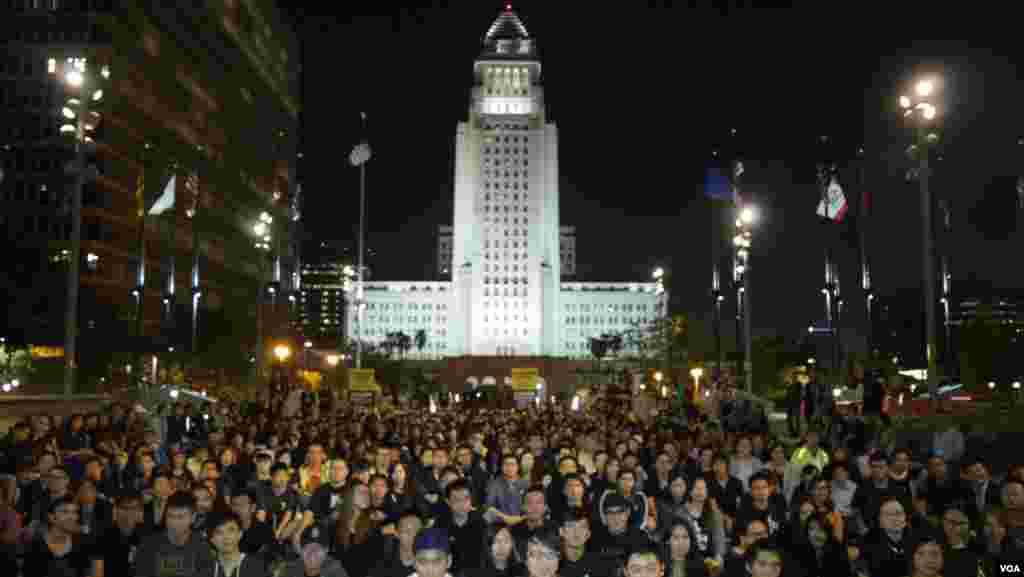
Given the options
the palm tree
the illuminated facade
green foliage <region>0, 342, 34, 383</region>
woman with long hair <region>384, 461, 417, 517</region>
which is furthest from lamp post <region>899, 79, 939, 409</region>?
the palm tree

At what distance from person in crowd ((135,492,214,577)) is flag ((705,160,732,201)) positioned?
2471 centimetres

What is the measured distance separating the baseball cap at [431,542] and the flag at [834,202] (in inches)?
791

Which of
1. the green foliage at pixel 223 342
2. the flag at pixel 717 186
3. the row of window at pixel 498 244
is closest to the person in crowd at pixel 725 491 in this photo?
the flag at pixel 717 186

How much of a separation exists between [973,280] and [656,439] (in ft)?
314

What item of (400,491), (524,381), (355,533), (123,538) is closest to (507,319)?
(524,381)

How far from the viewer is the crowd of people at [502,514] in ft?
24.1

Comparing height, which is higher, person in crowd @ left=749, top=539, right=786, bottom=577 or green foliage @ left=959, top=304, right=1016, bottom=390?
green foliage @ left=959, top=304, right=1016, bottom=390

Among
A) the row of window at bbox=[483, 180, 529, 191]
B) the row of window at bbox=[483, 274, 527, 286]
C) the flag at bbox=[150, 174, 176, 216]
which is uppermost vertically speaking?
the row of window at bbox=[483, 180, 529, 191]

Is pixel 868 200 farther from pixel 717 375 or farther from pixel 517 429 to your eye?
pixel 517 429

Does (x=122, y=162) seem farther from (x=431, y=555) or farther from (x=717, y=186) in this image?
(x=431, y=555)

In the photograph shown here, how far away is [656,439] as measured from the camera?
54.8 feet

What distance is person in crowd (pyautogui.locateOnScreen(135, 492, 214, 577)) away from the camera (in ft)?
22.8

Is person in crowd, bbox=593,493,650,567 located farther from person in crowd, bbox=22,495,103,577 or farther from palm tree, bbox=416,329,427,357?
palm tree, bbox=416,329,427,357

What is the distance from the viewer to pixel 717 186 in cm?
3028
